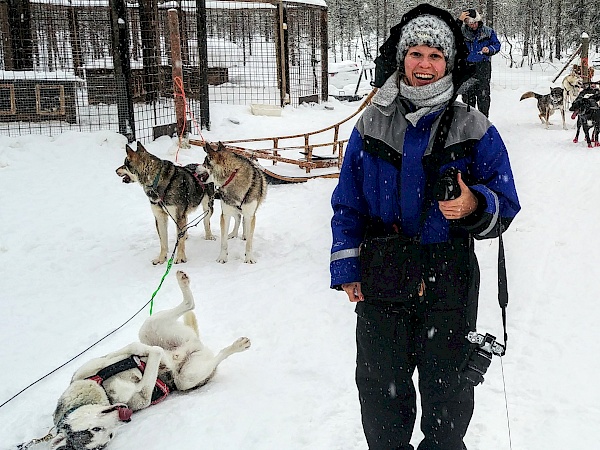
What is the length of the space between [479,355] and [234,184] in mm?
4062

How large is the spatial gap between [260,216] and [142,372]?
13.9ft

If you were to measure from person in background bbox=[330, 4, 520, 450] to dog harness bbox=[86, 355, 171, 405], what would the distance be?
1552 millimetres

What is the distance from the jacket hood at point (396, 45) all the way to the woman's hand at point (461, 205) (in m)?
0.39

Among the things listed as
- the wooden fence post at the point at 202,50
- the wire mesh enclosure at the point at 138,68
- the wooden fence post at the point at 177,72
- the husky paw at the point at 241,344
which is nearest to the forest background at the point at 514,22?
the wire mesh enclosure at the point at 138,68

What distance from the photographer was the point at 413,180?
192cm

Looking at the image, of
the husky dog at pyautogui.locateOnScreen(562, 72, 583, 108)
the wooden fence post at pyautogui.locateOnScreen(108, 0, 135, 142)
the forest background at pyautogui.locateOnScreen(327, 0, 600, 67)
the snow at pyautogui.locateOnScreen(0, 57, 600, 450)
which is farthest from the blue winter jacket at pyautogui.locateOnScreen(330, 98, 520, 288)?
the forest background at pyautogui.locateOnScreen(327, 0, 600, 67)

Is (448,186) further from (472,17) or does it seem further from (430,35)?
(472,17)

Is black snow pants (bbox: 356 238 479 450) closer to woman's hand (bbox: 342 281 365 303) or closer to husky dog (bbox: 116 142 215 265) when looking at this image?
woman's hand (bbox: 342 281 365 303)

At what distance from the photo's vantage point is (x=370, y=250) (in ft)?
6.54

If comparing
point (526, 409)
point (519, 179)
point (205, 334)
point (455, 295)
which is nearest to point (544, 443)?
point (526, 409)

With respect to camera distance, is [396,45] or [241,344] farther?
[241,344]

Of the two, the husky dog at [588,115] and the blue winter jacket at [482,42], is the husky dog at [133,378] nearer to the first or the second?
the blue winter jacket at [482,42]

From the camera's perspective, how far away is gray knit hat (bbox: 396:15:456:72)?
192 cm

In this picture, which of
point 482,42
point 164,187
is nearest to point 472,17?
point 482,42
